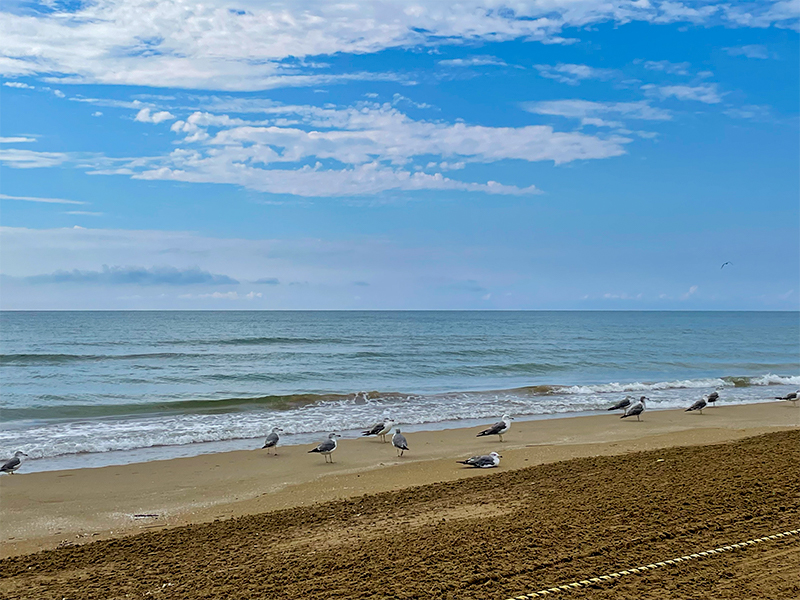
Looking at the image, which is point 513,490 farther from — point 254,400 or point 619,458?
point 254,400

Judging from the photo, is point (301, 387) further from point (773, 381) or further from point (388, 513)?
point (773, 381)

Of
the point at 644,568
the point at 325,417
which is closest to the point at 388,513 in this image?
the point at 644,568

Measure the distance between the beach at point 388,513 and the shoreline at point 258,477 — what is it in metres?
0.04

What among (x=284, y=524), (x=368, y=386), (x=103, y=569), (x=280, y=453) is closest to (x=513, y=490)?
(x=284, y=524)

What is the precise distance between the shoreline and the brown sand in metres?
0.97

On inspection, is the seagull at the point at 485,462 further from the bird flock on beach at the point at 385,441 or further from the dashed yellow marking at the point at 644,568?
the dashed yellow marking at the point at 644,568

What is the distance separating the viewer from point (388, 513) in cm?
681

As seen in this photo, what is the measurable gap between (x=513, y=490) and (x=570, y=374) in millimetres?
21442

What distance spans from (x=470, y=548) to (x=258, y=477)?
520 centimetres

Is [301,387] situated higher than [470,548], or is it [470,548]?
[470,548]

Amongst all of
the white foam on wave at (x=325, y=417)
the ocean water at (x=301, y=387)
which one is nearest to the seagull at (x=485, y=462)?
the ocean water at (x=301, y=387)

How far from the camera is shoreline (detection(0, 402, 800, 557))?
24.7ft

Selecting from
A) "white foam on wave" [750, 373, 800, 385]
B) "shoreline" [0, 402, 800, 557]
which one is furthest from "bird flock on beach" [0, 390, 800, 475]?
"white foam on wave" [750, 373, 800, 385]

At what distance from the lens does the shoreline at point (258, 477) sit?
7.54 m
